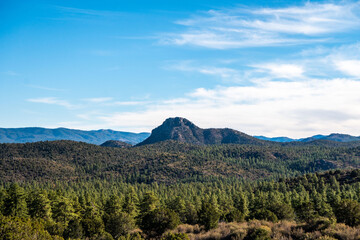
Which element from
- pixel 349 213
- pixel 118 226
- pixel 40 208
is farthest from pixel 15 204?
pixel 349 213

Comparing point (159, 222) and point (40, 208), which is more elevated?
point (159, 222)

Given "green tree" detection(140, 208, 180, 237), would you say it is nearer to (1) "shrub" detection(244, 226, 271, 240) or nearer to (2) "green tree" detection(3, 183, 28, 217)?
(1) "shrub" detection(244, 226, 271, 240)

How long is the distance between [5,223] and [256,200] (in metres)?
66.9

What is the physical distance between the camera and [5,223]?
17.2 meters

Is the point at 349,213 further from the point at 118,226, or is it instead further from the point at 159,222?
the point at 118,226

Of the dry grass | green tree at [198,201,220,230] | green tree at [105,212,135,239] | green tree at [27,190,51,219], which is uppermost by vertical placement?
the dry grass

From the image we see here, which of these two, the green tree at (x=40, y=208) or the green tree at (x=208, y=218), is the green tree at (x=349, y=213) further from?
the green tree at (x=40, y=208)

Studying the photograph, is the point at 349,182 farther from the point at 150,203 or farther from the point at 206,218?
the point at 206,218

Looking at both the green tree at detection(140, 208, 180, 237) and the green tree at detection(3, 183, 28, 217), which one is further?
the green tree at detection(3, 183, 28, 217)

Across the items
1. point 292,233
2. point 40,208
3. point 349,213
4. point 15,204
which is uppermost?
point 349,213

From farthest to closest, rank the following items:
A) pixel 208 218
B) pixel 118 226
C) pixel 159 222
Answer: pixel 118 226
pixel 208 218
pixel 159 222

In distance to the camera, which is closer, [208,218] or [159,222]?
[159,222]

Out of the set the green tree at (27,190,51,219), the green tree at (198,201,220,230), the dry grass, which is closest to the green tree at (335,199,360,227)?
the dry grass

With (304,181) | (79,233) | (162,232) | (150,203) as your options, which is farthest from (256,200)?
(79,233)
